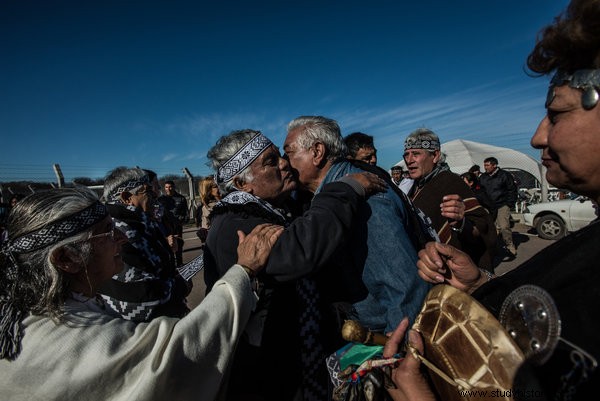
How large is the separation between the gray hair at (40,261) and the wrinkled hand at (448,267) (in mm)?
1496

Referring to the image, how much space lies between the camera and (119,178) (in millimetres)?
3695

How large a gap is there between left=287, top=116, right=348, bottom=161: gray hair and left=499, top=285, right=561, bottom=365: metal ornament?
5.08 ft

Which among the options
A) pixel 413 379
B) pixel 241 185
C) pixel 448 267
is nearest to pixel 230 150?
pixel 241 185

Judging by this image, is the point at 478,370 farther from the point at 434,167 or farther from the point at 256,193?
the point at 434,167

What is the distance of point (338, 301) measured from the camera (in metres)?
1.97

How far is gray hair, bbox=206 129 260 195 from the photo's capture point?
219cm

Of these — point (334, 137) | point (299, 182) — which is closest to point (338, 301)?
point (299, 182)

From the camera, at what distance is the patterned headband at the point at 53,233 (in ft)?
4.19

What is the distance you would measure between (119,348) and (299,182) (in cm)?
154

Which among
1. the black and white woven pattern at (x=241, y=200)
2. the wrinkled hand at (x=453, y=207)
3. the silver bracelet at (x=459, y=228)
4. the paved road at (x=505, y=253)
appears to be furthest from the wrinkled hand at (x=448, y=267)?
the paved road at (x=505, y=253)

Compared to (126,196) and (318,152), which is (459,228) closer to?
(318,152)

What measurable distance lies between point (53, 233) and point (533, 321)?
167cm

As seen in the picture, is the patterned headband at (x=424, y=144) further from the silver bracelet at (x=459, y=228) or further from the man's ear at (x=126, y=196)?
the man's ear at (x=126, y=196)

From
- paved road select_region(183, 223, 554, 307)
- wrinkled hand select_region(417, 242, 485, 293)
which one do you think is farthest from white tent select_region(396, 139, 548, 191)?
wrinkled hand select_region(417, 242, 485, 293)
